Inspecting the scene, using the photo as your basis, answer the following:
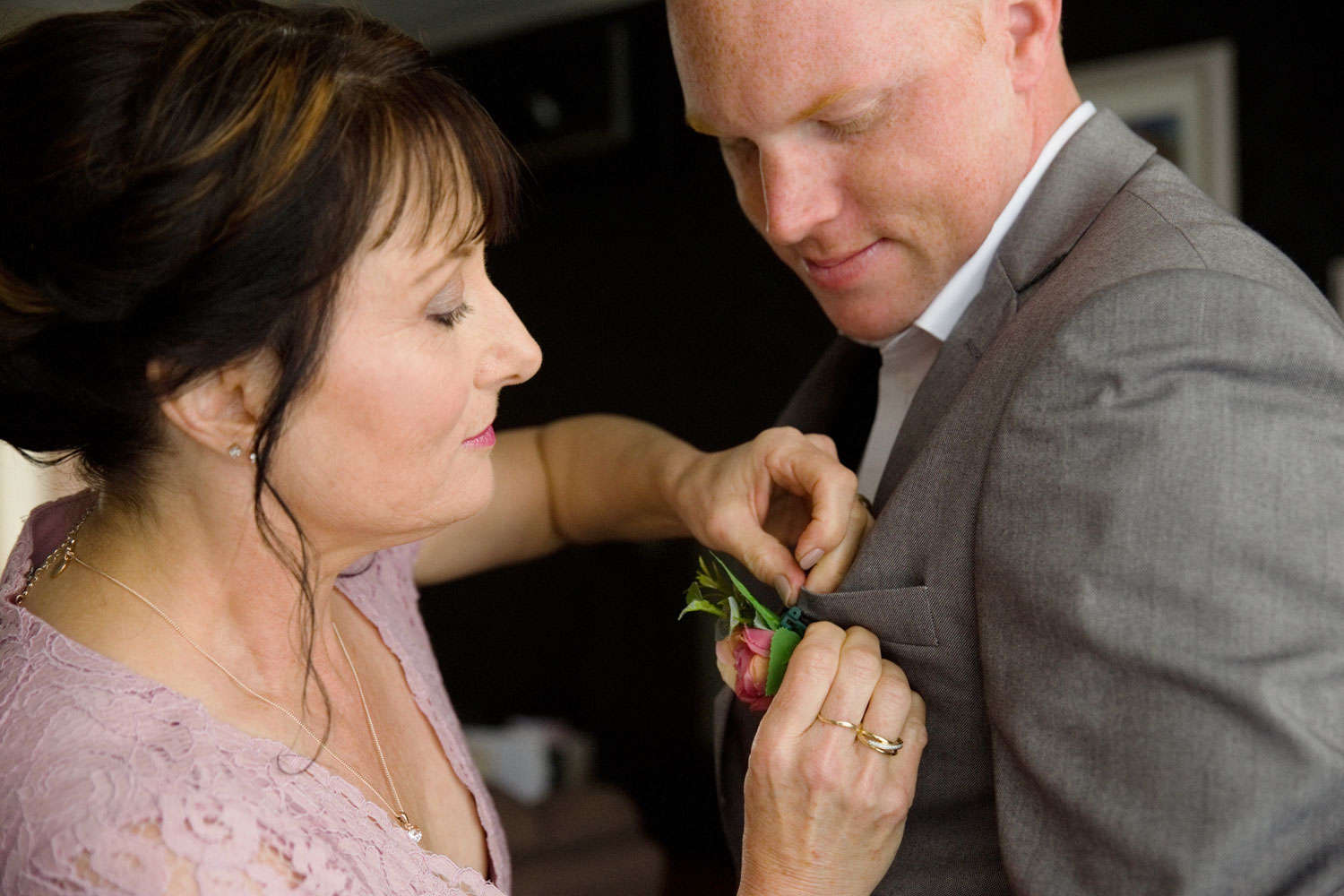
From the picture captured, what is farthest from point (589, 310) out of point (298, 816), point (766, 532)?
A: point (298, 816)

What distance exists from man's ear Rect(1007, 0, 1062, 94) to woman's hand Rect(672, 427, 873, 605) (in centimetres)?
53

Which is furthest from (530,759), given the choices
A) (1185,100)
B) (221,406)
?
(221,406)

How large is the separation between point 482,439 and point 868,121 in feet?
2.02

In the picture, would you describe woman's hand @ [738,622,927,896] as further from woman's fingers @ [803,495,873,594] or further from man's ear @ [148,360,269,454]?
man's ear @ [148,360,269,454]

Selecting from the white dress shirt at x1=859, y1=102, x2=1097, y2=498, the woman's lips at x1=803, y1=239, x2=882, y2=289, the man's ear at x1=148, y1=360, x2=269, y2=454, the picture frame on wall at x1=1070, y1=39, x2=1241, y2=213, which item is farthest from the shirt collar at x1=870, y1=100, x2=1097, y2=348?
the picture frame on wall at x1=1070, y1=39, x2=1241, y2=213

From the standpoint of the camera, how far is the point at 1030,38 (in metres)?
1.51

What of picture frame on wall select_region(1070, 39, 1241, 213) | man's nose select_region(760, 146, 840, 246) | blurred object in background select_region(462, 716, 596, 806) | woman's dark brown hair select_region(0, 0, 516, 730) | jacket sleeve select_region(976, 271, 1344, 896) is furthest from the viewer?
blurred object in background select_region(462, 716, 596, 806)

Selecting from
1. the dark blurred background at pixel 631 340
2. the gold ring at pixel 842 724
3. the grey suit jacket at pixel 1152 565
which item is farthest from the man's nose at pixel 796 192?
the dark blurred background at pixel 631 340

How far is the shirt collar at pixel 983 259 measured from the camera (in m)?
1.56

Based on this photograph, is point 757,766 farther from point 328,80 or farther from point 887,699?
point 328,80

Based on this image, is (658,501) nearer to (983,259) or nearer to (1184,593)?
(983,259)

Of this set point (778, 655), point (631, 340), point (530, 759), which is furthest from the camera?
point (631, 340)

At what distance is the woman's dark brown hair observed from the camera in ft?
3.77

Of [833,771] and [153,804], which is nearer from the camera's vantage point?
[153,804]
